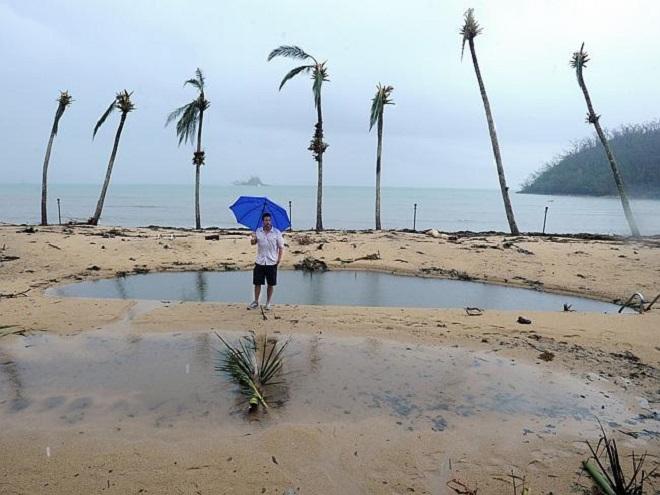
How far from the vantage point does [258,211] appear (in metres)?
7.41

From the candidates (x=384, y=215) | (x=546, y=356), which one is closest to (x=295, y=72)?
(x=546, y=356)

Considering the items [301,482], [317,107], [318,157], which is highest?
[317,107]

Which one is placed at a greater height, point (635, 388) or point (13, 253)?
point (13, 253)

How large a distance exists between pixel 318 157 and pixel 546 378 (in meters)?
17.5

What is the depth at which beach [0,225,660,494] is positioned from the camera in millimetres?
3084

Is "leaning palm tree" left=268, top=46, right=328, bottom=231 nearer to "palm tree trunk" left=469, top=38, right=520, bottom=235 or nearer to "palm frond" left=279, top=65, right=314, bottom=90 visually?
"palm frond" left=279, top=65, right=314, bottom=90

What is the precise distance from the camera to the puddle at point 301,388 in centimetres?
393

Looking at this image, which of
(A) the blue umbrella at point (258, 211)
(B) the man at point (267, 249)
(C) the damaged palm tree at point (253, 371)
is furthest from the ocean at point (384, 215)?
(C) the damaged palm tree at point (253, 371)

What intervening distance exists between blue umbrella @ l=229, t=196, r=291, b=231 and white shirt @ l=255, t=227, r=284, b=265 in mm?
148

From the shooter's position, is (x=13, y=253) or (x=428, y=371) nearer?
(x=428, y=371)

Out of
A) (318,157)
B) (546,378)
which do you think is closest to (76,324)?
(546,378)

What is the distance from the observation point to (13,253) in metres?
12.0

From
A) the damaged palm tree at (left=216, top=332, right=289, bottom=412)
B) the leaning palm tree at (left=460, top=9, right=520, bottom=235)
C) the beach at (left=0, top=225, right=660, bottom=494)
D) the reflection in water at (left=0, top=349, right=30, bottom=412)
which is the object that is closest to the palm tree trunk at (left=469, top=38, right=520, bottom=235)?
the leaning palm tree at (left=460, top=9, right=520, bottom=235)

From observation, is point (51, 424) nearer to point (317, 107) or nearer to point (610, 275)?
point (610, 275)
